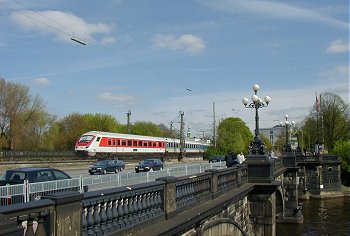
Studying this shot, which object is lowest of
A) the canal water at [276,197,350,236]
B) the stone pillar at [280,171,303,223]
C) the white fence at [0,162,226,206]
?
the canal water at [276,197,350,236]

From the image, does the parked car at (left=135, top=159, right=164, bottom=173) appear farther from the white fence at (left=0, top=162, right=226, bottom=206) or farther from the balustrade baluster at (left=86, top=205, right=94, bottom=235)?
the balustrade baluster at (left=86, top=205, right=94, bottom=235)

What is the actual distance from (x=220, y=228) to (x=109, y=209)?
6.37 m

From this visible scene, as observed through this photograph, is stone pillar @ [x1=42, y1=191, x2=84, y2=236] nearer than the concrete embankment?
Yes

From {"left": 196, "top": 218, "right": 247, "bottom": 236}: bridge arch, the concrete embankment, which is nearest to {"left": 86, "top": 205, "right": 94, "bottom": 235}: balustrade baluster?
{"left": 196, "top": 218, "right": 247, "bottom": 236}: bridge arch

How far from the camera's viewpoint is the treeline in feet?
195

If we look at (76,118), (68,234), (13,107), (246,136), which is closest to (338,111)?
(246,136)

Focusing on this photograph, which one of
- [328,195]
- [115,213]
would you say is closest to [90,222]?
[115,213]

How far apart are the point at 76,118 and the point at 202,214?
69.4 meters

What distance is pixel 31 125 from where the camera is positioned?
214 feet

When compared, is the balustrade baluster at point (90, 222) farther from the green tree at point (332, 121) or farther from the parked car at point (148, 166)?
the green tree at point (332, 121)

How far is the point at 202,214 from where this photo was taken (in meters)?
9.77

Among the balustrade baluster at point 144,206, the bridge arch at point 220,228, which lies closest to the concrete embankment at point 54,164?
the bridge arch at point 220,228

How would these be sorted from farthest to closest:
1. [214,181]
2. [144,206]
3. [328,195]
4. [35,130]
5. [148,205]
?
[35,130]
[328,195]
[214,181]
[148,205]
[144,206]

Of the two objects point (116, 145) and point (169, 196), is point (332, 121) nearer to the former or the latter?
point (116, 145)
